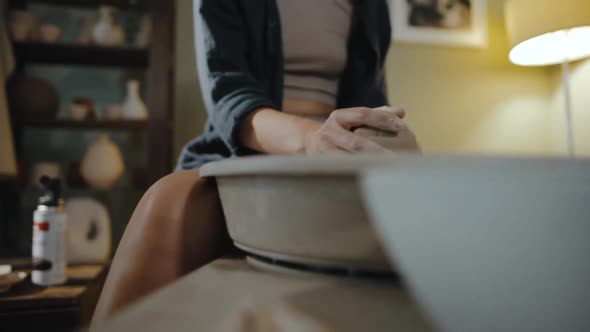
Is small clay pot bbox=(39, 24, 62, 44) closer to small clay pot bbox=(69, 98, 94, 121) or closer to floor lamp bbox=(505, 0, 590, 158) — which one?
small clay pot bbox=(69, 98, 94, 121)

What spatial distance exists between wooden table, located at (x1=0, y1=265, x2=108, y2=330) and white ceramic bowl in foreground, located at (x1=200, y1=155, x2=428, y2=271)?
0.87m

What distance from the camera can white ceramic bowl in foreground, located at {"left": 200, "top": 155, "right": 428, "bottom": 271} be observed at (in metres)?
0.18

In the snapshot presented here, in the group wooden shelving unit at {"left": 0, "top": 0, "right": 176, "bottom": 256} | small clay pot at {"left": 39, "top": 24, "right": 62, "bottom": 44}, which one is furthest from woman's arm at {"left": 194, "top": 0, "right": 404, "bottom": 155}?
small clay pot at {"left": 39, "top": 24, "right": 62, "bottom": 44}

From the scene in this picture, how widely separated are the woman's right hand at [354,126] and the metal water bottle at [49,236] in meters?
0.85

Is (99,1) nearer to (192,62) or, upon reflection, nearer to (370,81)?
(192,62)

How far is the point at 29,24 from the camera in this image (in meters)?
1.34

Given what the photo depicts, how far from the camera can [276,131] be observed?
0.47 metres

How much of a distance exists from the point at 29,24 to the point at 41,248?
2.87 ft

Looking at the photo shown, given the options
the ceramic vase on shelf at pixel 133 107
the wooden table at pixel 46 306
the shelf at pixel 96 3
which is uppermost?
the shelf at pixel 96 3

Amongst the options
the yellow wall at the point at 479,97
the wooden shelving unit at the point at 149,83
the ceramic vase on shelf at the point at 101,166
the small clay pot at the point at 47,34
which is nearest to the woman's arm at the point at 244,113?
the wooden shelving unit at the point at 149,83

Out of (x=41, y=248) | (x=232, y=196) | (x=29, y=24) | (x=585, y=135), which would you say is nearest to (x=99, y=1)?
(x=29, y=24)

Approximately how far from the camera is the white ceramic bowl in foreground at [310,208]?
176mm

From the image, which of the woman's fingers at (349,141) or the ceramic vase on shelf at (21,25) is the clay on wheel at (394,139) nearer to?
the woman's fingers at (349,141)

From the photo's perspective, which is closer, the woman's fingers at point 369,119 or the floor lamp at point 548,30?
the woman's fingers at point 369,119
